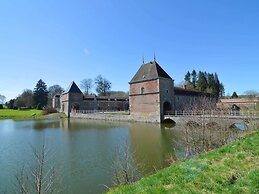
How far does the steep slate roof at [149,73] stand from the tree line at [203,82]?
22.3m

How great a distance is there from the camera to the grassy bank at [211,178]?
157 inches

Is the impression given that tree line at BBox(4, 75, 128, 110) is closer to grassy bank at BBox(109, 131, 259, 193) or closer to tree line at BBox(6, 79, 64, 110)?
tree line at BBox(6, 79, 64, 110)

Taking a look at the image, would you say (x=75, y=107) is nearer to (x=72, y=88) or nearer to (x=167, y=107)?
(x=72, y=88)

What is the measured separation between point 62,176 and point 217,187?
560 cm

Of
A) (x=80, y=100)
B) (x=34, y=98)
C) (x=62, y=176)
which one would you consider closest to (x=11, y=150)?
(x=62, y=176)

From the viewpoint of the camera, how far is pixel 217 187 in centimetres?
401

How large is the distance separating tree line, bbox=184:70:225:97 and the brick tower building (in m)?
22.8

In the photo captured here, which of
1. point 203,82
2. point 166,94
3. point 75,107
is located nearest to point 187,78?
point 203,82

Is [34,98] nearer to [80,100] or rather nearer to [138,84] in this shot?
[80,100]

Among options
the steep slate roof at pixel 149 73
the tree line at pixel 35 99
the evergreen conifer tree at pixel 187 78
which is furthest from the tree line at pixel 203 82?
the tree line at pixel 35 99

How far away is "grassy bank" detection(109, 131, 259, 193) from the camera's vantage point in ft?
13.1

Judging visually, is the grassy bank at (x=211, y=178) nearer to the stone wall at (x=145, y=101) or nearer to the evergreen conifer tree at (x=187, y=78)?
the stone wall at (x=145, y=101)

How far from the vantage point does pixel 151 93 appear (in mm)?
27891

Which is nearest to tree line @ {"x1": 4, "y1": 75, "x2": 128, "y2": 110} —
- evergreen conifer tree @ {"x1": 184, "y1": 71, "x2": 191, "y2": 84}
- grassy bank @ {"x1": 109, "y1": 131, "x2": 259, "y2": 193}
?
evergreen conifer tree @ {"x1": 184, "y1": 71, "x2": 191, "y2": 84}
